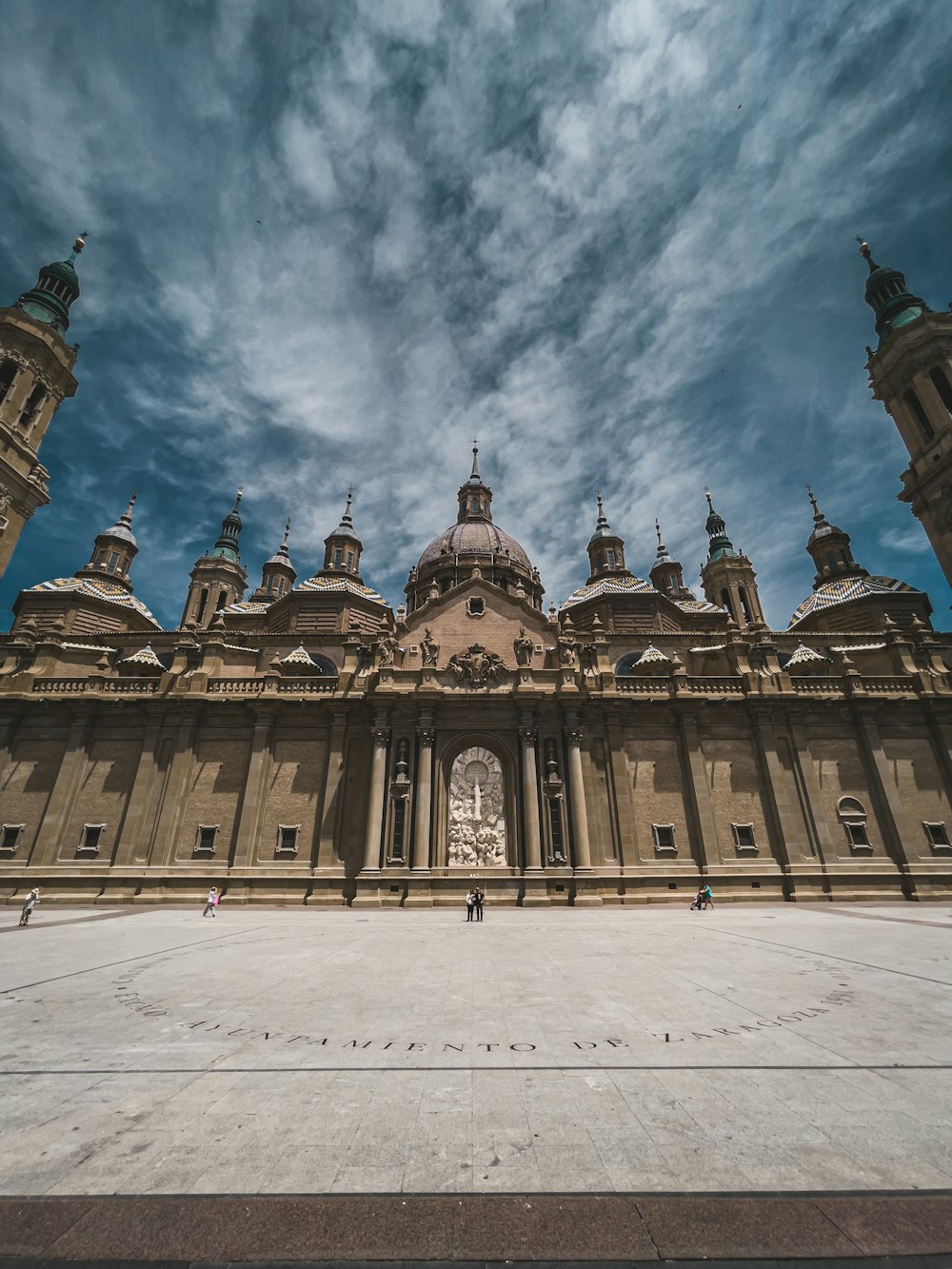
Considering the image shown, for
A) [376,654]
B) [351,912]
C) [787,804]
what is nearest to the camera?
[351,912]

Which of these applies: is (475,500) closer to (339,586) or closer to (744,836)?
(339,586)

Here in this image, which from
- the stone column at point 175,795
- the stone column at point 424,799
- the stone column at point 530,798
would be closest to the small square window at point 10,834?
the stone column at point 175,795

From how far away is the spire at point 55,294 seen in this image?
43344mm

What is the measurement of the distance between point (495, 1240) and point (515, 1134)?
1325mm

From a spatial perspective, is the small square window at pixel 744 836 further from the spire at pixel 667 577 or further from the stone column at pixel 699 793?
the spire at pixel 667 577

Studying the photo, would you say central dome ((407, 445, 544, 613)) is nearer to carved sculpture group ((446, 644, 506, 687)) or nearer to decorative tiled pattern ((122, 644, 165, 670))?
carved sculpture group ((446, 644, 506, 687))

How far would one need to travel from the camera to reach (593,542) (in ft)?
184

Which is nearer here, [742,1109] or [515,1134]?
[515,1134]

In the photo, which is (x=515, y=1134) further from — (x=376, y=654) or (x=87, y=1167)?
(x=376, y=654)

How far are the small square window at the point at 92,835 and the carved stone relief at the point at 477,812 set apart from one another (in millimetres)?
17351

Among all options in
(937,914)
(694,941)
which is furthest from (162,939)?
(937,914)

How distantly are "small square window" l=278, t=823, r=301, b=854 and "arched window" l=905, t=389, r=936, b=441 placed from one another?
5269cm

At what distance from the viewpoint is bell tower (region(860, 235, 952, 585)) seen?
42062 millimetres

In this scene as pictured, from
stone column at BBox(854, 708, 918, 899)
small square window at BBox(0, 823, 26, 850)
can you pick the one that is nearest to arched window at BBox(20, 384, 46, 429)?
small square window at BBox(0, 823, 26, 850)
